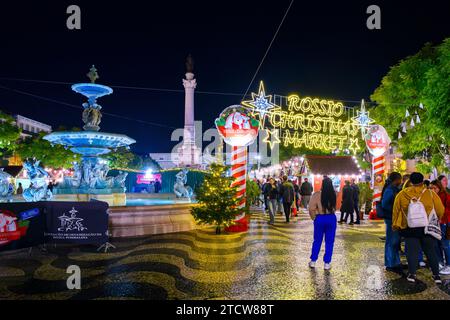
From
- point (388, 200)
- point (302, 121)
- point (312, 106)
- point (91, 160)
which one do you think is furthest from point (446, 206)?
point (312, 106)

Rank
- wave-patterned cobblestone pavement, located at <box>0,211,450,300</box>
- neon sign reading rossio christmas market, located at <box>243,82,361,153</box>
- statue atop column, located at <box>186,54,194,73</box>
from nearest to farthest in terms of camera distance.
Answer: wave-patterned cobblestone pavement, located at <box>0,211,450,300</box>, neon sign reading rossio christmas market, located at <box>243,82,361,153</box>, statue atop column, located at <box>186,54,194,73</box>

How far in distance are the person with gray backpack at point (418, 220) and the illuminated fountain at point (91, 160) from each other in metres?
9.97

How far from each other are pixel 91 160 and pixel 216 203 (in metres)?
5.77

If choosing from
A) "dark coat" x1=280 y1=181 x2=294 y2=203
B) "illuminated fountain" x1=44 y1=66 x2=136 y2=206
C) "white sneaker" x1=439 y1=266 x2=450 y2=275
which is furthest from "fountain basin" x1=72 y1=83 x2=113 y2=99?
"white sneaker" x1=439 y1=266 x2=450 y2=275

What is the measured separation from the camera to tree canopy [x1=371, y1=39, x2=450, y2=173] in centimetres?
1296

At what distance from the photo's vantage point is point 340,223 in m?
14.3

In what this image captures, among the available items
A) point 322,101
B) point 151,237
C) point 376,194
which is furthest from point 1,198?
point 322,101

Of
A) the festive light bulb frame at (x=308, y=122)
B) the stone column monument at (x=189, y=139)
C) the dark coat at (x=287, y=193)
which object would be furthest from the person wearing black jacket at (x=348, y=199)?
the stone column monument at (x=189, y=139)

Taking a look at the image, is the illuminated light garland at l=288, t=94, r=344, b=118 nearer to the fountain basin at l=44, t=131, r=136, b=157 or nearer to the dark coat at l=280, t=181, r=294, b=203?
the dark coat at l=280, t=181, r=294, b=203

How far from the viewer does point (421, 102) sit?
632 inches

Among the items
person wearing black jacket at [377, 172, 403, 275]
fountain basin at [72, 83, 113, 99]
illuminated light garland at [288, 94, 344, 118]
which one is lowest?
person wearing black jacket at [377, 172, 403, 275]

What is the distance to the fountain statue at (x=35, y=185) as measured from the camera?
43.0ft

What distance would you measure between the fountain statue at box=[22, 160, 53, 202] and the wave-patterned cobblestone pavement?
5412mm

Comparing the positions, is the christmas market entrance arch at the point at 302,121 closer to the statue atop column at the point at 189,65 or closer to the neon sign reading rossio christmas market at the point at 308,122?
the neon sign reading rossio christmas market at the point at 308,122
